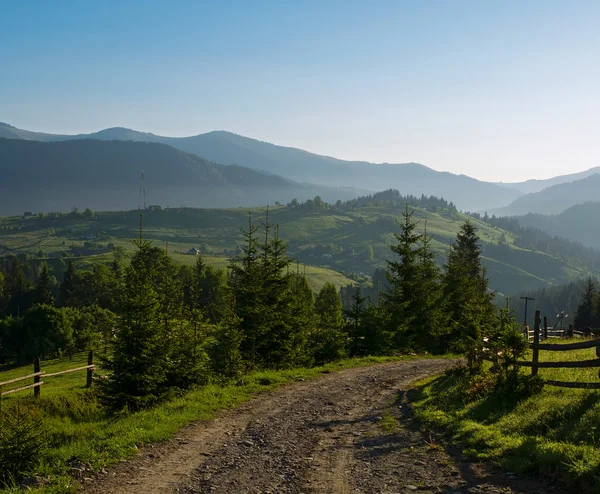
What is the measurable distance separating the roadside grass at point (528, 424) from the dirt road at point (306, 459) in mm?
577

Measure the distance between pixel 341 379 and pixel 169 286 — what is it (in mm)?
9708

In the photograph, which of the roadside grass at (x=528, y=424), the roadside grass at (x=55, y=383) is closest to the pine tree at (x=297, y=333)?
the roadside grass at (x=528, y=424)

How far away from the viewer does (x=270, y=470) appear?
37.7 ft

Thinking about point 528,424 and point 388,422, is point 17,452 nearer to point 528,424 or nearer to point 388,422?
point 388,422

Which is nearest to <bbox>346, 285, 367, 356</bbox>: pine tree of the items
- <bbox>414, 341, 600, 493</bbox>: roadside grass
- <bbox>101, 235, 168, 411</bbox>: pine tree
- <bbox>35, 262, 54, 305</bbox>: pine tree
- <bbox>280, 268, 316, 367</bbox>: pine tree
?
<bbox>280, 268, 316, 367</bbox>: pine tree

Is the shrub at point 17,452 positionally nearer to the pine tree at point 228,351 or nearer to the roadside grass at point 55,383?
the pine tree at point 228,351

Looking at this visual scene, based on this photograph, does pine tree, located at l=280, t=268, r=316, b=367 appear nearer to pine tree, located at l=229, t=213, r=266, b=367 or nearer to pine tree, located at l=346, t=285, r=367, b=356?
pine tree, located at l=229, t=213, r=266, b=367

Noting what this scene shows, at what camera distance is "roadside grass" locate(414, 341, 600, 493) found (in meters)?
9.96

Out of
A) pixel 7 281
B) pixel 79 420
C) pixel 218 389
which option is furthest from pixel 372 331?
pixel 7 281

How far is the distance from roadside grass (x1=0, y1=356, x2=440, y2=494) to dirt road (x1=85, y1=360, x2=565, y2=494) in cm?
57

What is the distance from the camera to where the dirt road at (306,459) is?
10.4 meters

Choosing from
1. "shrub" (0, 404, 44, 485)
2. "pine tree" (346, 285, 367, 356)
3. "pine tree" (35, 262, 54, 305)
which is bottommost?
"pine tree" (35, 262, 54, 305)

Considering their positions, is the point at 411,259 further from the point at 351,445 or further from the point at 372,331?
the point at 351,445

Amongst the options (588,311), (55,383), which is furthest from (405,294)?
(588,311)
